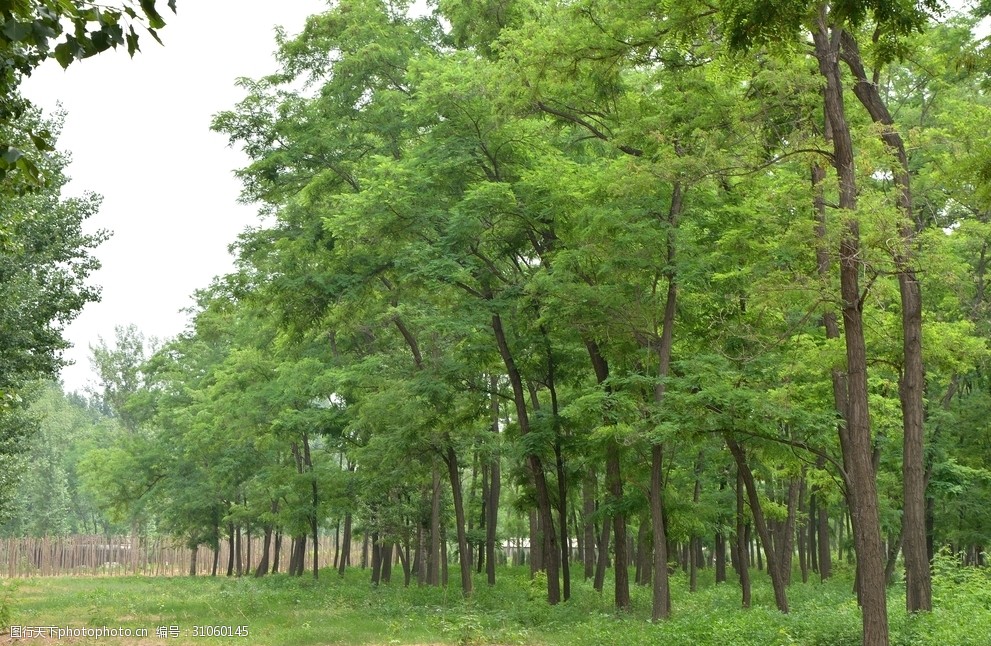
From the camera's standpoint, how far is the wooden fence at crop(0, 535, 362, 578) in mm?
51562

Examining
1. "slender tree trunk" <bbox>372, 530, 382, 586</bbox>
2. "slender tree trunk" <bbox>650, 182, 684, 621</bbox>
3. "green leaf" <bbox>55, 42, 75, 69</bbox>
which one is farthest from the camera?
"slender tree trunk" <bbox>372, 530, 382, 586</bbox>

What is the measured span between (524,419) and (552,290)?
5.38 metres

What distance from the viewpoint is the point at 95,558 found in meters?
56.5

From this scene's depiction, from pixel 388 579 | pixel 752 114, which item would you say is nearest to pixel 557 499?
pixel 752 114

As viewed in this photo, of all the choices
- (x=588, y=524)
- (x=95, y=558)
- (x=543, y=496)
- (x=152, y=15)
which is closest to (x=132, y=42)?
(x=152, y=15)

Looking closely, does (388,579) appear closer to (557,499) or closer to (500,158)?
(557,499)

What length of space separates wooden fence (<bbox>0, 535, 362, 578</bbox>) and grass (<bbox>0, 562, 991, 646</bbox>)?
25.7m

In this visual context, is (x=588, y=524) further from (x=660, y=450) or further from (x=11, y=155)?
(x=11, y=155)

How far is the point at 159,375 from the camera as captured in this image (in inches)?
1834

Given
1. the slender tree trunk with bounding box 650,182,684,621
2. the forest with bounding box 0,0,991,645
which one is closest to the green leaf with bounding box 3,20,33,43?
the forest with bounding box 0,0,991,645

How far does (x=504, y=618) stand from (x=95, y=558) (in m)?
44.9

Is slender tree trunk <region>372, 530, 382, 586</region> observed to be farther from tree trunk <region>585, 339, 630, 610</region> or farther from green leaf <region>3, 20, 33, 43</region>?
green leaf <region>3, 20, 33, 43</region>

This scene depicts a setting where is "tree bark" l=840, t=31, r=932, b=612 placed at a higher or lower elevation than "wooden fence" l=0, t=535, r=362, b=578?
higher

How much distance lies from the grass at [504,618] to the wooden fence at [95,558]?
84.3ft
